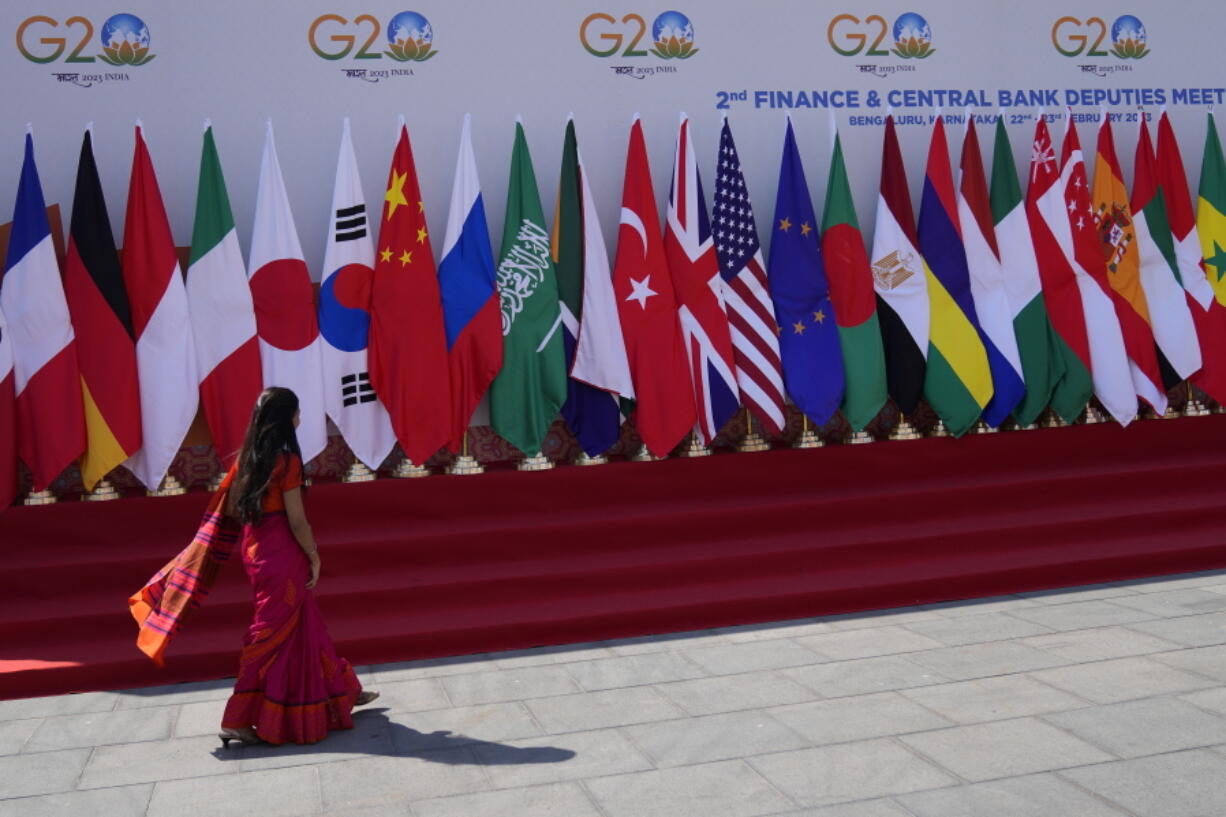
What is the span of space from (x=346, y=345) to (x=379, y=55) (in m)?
1.66

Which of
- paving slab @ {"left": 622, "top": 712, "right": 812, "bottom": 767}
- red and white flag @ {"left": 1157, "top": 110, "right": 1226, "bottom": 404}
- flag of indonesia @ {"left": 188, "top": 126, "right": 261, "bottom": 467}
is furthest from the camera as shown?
red and white flag @ {"left": 1157, "top": 110, "right": 1226, "bottom": 404}

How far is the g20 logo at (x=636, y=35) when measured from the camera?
22.1ft

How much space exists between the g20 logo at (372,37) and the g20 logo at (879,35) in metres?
2.45

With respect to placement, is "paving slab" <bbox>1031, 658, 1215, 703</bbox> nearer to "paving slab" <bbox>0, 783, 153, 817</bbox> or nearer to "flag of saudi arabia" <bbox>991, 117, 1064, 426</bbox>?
"flag of saudi arabia" <bbox>991, 117, 1064, 426</bbox>

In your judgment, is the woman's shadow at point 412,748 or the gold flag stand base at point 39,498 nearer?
the woman's shadow at point 412,748

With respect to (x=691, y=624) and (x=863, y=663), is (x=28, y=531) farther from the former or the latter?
(x=863, y=663)

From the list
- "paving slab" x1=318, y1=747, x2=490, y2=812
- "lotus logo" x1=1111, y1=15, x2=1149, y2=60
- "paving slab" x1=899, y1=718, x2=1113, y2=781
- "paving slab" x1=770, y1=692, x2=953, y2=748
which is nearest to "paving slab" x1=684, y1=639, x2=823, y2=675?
"paving slab" x1=770, y1=692, x2=953, y2=748

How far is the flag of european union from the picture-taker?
656cm

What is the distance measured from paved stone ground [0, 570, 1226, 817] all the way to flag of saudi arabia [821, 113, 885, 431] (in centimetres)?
156

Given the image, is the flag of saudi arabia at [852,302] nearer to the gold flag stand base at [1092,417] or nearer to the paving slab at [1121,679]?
the gold flag stand base at [1092,417]

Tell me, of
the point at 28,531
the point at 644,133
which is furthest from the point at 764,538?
the point at 28,531

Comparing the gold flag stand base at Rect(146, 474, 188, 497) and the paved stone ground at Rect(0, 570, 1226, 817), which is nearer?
the paved stone ground at Rect(0, 570, 1226, 817)

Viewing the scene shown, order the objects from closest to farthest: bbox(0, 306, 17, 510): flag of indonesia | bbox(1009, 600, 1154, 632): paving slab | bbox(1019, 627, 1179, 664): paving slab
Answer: bbox(1019, 627, 1179, 664): paving slab, bbox(1009, 600, 1154, 632): paving slab, bbox(0, 306, 17, 510): flag of indonesia

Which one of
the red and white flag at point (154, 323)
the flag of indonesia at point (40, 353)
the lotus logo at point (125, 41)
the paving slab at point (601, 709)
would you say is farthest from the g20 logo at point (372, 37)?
the paving slab at point (601, 709)
